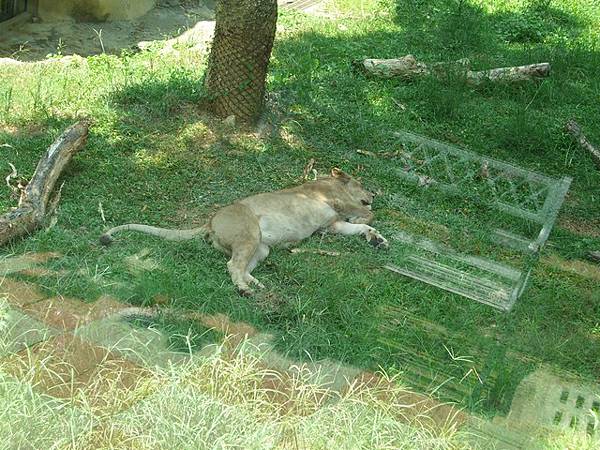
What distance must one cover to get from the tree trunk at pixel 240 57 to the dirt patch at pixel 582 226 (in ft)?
9.47

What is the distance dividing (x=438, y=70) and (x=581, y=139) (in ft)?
5.99

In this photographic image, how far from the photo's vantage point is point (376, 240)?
22.7 ft

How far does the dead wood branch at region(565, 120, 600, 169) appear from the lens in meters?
8.83

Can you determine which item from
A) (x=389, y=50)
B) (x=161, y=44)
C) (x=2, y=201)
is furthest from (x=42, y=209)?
(x=389, y=50)

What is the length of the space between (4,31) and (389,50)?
496 centimetres

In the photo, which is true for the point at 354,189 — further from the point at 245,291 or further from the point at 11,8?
the point at 11,8

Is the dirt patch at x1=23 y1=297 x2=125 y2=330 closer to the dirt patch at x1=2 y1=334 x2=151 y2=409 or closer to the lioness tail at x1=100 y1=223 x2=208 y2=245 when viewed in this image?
the dirt patch at x1=2 y1=334 x2=151 y2=409

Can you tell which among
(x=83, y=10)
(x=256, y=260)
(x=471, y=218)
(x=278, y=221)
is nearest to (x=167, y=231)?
(x=256, y=260)

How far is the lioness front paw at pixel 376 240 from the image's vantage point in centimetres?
689

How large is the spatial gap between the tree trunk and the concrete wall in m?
5.01

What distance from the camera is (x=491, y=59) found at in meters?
11.0

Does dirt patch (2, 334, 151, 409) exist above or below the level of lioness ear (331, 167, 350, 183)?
above

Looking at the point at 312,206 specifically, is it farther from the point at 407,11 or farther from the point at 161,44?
the point at 407,11

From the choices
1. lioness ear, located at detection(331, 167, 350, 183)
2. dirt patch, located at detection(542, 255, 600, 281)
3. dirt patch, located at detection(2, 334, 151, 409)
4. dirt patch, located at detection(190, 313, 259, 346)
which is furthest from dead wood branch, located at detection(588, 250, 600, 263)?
dirt patch, located at detection(2, 334, 151, 409)
